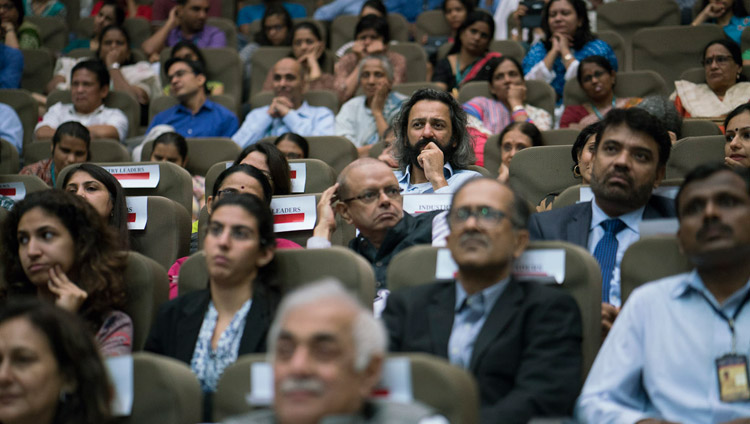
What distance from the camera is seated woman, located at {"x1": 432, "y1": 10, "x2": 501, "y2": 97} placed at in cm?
614

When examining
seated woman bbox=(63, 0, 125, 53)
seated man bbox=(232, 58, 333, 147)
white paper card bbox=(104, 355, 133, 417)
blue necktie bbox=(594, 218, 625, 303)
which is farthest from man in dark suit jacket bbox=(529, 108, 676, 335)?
seated woman bbox=(63, 0, 125, 53)

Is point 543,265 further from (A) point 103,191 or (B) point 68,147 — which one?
(B) point 68,147

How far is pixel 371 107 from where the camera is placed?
5.53 meters

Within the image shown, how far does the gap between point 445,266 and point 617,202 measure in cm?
75

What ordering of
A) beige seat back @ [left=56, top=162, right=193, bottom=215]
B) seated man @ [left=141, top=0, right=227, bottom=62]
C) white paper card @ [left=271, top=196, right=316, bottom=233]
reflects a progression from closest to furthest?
white paper card @ [left=271, top=196, right=316, bottom=233] < beige seat back @ [left=56, top=162, right=193, bottom=215] < seated man @ [left=141, top=0, right=227, bottom=62]

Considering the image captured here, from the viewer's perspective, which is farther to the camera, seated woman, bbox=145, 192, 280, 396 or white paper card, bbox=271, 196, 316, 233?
white paper card, bbox=271, 196, 316, 233

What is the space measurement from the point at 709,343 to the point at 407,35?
5.18 meters

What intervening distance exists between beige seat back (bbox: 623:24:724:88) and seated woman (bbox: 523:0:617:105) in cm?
34

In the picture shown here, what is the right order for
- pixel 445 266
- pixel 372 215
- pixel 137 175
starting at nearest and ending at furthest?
pixel 445 266
pixel 372 215
pixel 137 175

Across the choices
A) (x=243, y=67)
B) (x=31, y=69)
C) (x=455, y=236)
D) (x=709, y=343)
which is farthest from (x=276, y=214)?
(x=31, y=69)

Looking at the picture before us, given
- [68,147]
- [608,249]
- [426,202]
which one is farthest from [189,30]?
[608,249]

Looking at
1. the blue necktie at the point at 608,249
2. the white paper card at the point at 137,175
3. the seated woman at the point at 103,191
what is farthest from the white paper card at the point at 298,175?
the blue necktie at the point at 608,249

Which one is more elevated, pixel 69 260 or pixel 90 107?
pixel 90 107

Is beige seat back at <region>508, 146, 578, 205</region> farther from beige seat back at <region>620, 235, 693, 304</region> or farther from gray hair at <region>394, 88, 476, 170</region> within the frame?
beige seat back at <region>620, 235, 693, 304</region>
